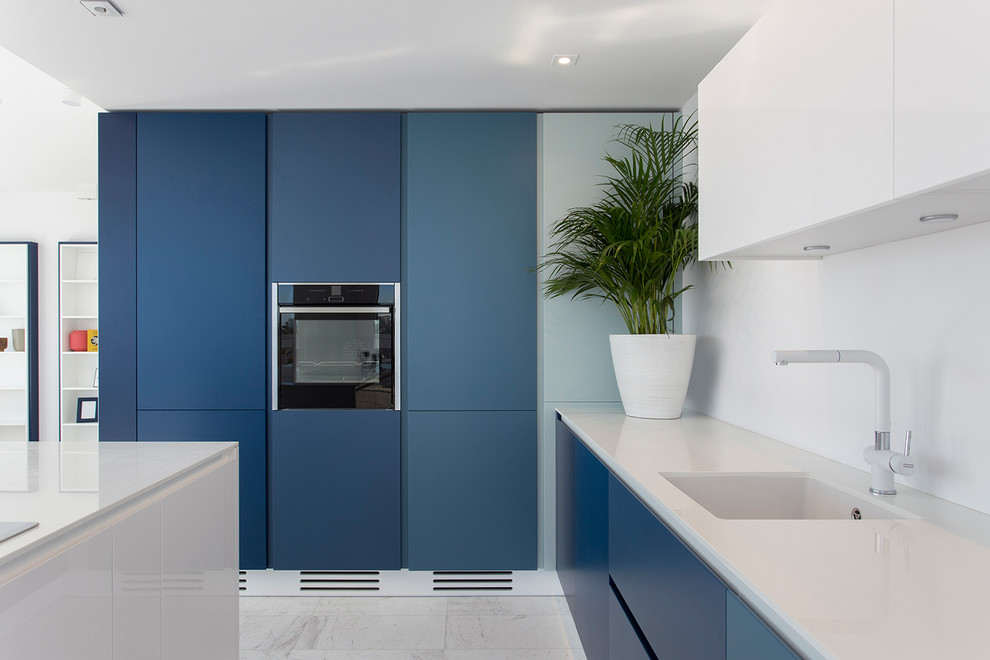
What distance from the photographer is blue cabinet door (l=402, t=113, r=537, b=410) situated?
2.94m

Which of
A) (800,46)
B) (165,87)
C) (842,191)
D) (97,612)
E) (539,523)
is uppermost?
(165,87)

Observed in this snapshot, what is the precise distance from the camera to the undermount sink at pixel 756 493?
1.49m

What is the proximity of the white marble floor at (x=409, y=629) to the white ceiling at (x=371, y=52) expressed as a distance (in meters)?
2.41

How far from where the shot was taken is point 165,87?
2668 millimetres

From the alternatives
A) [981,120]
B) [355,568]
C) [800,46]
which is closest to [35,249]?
[355,568]

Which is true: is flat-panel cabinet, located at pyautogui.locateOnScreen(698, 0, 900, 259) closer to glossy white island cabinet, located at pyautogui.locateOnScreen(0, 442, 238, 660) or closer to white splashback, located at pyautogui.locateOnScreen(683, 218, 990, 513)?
white splashback, located at pyautogui.locateOnScreen(683, 218, 990, 513)

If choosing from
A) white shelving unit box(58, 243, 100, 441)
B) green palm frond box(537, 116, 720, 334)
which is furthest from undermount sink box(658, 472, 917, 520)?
white shelving unit box(58, 243, 100, 441)

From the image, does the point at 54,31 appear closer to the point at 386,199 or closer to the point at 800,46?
the point at 386,199

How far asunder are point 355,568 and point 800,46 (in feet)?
9.04

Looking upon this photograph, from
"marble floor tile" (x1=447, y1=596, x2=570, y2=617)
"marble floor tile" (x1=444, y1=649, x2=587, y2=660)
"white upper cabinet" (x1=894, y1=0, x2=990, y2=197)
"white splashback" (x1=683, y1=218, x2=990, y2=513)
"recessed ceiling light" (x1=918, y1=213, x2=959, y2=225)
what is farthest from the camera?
"marble floor tile" (x1=447, y1=596, x2=570, y2=617)

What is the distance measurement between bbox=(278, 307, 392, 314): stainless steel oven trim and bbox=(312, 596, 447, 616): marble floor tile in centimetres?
141

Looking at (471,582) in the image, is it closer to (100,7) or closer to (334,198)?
(334,198)

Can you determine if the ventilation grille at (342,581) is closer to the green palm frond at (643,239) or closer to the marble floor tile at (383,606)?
the marble floor tile at (383,606)

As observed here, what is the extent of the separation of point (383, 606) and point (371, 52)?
2473 millimetres
